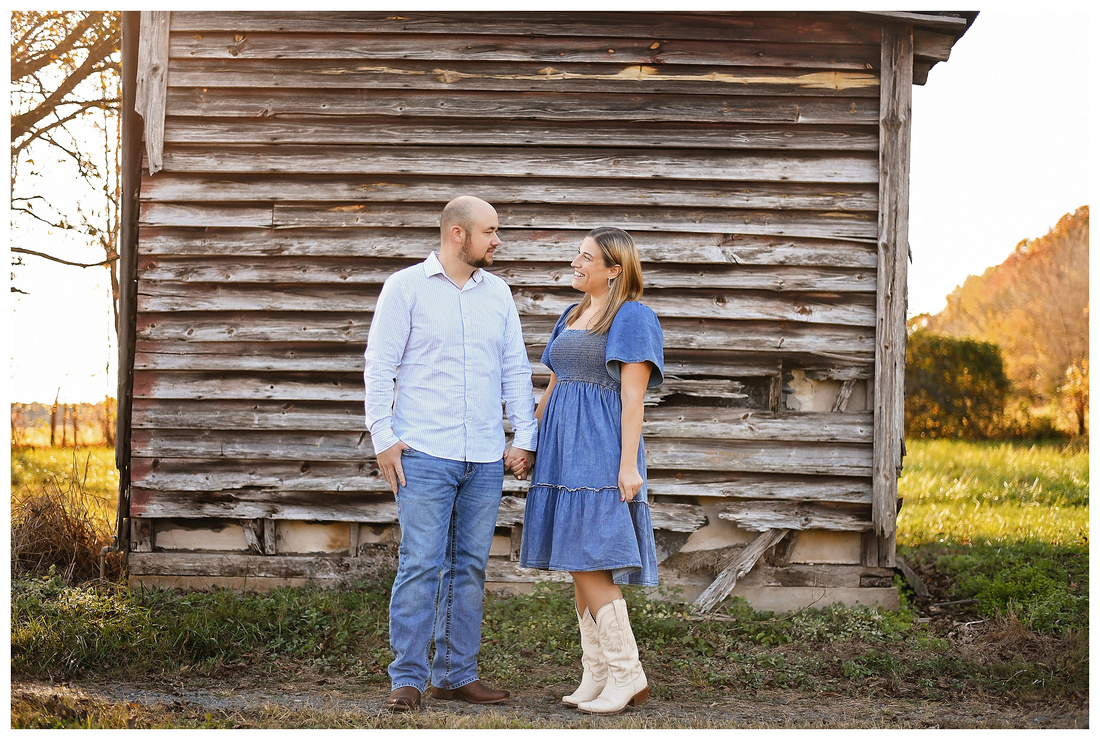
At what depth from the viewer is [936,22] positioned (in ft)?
15.1

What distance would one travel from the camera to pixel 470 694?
331 cm

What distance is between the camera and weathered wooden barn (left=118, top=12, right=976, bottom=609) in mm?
4879

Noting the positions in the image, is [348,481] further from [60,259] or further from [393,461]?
[60,259]

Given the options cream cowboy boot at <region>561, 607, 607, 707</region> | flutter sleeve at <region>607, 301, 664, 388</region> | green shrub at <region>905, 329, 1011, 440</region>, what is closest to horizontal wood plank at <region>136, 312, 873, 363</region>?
flutter sleeve at <region>607, 301, 664, 388</region>

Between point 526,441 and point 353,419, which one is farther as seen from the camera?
point 353,419

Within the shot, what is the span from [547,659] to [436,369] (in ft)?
5.89

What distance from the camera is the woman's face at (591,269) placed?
10.6 feet

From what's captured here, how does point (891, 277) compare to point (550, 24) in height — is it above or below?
below

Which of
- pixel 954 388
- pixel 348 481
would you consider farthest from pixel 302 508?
pixel 954 388

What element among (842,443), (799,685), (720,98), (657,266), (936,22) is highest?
(936,22)

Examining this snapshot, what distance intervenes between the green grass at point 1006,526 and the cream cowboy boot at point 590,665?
8.68 feet
